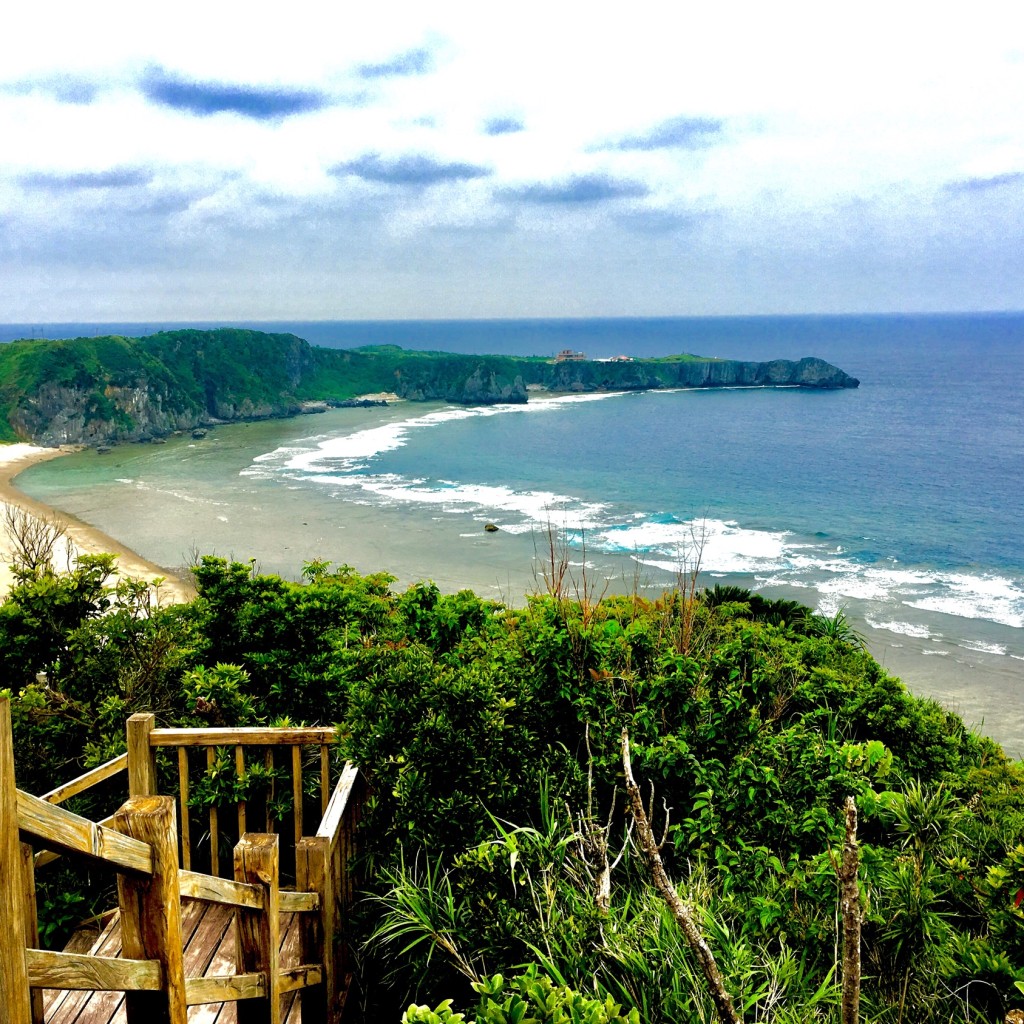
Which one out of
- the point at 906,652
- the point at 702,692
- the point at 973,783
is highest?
the point at 702,692

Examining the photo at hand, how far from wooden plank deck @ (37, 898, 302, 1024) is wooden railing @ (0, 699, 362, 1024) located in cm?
25

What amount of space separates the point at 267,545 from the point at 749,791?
34.0 m

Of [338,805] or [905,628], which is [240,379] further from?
[338,805]

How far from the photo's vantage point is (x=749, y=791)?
17.0 ft

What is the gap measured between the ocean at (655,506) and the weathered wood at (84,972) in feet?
26.8

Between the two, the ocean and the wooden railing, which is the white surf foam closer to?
the ocean

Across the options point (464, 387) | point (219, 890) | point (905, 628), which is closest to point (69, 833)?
point (219, 890)

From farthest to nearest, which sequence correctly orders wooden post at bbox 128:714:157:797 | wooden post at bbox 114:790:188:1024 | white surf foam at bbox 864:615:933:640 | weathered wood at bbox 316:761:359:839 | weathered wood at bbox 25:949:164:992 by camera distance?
white surf foam at bbox 864:615:933:640 < wooden post at bbox 128:714:157:797 < weathered wood at bbox 316:761:359:839 < wooden post at bbox 114:790:188:1024 < weathered wood at bbox 25:949:164:992

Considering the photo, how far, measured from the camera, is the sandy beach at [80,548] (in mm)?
29286

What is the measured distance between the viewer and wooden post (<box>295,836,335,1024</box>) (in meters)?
3.83

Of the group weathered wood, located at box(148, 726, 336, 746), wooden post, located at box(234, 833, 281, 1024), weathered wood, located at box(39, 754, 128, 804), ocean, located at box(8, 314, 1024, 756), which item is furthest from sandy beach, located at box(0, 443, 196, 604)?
wooden post, located at box(234, 833, 281, 1024)

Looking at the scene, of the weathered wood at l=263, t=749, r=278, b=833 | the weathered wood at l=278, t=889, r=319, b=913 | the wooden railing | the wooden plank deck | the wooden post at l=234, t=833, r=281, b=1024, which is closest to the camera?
the wooden railing

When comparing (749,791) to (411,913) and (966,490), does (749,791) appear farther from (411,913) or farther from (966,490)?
(966,490)

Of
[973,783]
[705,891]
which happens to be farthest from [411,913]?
[973,783]
